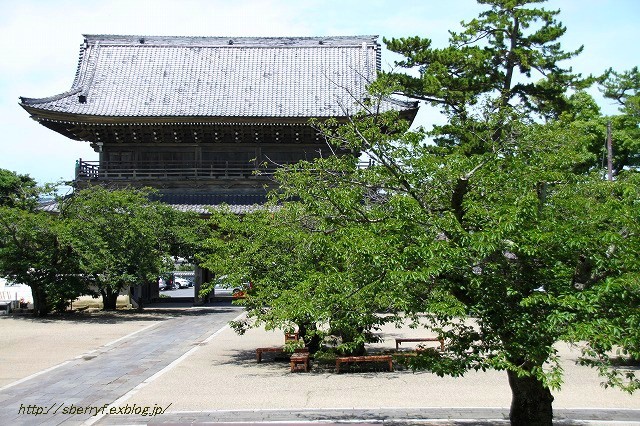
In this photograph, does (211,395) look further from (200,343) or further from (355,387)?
(200,343)

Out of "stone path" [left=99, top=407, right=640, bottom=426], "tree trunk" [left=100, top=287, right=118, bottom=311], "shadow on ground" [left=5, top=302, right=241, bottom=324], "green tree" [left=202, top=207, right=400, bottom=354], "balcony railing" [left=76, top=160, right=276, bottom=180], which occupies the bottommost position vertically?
"stone path" [left=99, top=407, right=640, bottom=426]

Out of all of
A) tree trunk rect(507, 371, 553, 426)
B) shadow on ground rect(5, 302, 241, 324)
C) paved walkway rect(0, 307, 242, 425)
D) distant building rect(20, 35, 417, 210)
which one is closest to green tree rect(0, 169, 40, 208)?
distant building rect(20, 35, 417, 210)

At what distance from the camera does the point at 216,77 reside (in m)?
33.8

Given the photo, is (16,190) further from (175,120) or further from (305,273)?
(305,273)

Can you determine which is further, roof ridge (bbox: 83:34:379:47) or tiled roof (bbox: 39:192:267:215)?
roof ridge (bbox: 83:34:379:47)

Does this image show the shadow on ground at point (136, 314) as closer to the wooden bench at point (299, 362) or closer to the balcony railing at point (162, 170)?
the balcony railing at point (162, 170)

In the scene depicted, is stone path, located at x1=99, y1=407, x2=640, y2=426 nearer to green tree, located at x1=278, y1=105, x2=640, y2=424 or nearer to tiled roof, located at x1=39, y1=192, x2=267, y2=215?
green tree, located at x1=278, y1=105, x2=640, y2=424

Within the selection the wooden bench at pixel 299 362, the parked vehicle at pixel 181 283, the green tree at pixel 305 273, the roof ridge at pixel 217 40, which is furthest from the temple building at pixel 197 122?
the parked vehicle at pixel 181 283

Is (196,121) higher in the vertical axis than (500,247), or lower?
higher

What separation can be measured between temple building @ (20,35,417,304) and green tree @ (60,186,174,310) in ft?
7.82

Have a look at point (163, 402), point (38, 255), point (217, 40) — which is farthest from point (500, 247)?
point (217, 40)

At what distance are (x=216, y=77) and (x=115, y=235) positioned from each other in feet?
38.0

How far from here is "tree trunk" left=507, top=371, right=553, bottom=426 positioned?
26.2 feet

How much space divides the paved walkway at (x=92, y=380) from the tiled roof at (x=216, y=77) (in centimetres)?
1292
